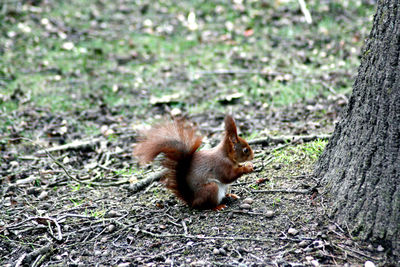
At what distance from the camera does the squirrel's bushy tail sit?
277 centimetres

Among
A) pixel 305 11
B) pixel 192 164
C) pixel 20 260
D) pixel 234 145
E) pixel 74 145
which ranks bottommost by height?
pixel 20 260

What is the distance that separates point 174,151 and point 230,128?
39cm

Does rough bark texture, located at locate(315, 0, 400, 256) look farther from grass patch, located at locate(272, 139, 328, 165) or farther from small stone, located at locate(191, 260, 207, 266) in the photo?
small stone, located at locate(191, 260, 207, 266)

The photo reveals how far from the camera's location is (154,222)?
108 inches

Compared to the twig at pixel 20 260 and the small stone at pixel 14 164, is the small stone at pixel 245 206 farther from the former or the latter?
the small stone at pixel 14 164

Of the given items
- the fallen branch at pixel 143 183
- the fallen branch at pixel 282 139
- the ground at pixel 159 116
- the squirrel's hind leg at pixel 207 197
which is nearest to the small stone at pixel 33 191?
the ground at pixel 159 116

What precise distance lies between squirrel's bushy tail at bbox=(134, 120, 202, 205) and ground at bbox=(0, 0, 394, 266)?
0.19m

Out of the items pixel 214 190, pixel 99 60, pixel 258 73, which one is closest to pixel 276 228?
pixel 214 190

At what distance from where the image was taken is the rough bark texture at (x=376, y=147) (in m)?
2.18

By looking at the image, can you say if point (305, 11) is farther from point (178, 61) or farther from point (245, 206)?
point (245, 206)

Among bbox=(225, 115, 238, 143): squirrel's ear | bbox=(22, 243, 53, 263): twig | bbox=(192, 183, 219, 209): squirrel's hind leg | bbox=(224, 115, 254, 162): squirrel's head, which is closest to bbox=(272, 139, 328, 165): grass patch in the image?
bbox=(224, 115, 254, 162): squirrel's head

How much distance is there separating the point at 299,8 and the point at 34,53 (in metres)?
4.10

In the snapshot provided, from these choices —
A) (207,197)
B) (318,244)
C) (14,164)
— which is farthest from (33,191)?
(318,244)

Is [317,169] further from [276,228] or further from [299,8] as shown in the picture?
[299,8]
